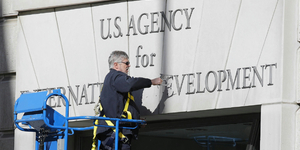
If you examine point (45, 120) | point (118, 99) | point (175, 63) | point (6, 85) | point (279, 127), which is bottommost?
point (279, 127)

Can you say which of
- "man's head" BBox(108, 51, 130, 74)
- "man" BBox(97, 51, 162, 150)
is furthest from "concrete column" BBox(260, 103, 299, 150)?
"man's head" BBox(108, 51, 130, 74)

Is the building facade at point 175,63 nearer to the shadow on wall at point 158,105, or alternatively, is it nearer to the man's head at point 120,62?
the shadow on wall at point 158,105

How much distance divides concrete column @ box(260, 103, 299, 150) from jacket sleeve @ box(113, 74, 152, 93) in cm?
135

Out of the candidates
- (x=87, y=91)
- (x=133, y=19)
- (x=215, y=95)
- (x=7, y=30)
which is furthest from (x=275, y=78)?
(x=7, y=30)

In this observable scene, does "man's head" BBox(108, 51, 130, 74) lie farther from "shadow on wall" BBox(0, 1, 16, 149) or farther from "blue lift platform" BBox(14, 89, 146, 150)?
"shadow on wall" BBox(0, 1, 16, 149)

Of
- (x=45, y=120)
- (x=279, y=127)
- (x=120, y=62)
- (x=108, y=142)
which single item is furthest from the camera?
(x=120, y=62)

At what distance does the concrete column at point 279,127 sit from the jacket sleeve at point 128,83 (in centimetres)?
135

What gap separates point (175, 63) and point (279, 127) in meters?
1.55

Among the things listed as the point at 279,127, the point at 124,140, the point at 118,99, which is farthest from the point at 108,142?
the point at 279,127

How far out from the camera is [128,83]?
5.63 meters

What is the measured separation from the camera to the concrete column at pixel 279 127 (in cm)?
555

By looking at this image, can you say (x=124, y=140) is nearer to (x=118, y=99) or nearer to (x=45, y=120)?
(x=118, y=99)

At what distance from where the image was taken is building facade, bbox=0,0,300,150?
18.9ft

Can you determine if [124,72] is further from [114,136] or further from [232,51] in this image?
[232,51]
